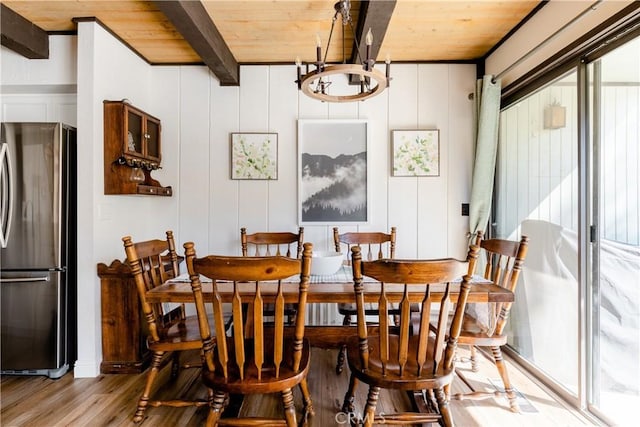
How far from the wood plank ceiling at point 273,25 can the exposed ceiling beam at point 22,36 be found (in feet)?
0.13

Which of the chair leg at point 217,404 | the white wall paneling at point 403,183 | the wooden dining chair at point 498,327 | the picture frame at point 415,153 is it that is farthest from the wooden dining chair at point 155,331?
the picture frame at point 415,153

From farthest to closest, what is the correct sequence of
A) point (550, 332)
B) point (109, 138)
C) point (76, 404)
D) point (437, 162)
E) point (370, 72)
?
point (437, 162) < point (109, 138) < point (550, 332) < point (76, 404) < point (370, 72)

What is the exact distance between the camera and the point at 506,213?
273 cm

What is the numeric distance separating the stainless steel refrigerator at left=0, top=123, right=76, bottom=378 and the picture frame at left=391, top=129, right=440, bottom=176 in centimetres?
258

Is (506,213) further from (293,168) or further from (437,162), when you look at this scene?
(293,168)

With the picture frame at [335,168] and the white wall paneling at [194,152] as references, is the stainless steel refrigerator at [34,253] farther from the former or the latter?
the picture frame at [335,168]

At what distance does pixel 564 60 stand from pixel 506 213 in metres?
1.17

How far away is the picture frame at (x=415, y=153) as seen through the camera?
301cm

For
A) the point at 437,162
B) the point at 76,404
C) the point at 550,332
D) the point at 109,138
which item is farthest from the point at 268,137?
the point at 550,332

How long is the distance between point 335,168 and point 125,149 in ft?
5.49

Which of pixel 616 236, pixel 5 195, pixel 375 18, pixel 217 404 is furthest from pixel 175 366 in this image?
pixel 616 236

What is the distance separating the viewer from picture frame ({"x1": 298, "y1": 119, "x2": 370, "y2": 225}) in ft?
9.87

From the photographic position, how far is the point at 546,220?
221 centimetres

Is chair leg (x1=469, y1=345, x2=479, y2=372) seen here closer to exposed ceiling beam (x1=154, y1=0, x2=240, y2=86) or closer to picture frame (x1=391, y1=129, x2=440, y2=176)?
picture frame (x1=391, y1=129, x2=440, y2=176)
